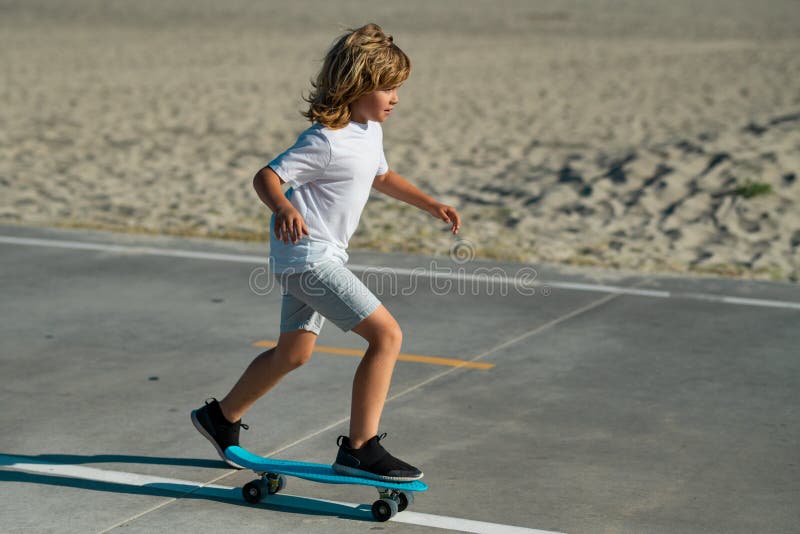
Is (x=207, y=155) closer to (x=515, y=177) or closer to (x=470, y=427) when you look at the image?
→ (x=515, y=177)

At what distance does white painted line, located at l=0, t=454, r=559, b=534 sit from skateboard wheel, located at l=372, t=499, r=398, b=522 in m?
0.07

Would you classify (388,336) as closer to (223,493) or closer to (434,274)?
(223,493)

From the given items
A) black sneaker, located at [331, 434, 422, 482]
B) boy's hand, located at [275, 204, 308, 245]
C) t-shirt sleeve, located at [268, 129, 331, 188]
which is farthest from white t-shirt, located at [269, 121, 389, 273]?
black sneaker, located at [331, 434, 422, 482]

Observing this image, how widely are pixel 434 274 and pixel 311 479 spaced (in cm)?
504

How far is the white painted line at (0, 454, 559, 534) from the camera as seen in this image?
16.0 feet

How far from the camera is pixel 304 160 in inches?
189

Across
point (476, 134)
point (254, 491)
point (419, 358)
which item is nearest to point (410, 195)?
point (254, 491)

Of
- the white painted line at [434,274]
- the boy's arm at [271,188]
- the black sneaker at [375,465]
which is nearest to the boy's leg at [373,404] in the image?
the black sneaker at [375,465]

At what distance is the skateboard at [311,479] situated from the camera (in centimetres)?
487

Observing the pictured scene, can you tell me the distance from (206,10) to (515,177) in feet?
98.3

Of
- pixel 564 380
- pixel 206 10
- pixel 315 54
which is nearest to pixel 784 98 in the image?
pixel 315 54

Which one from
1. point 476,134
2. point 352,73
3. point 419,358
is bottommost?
point 419,358

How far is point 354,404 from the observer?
4938mm

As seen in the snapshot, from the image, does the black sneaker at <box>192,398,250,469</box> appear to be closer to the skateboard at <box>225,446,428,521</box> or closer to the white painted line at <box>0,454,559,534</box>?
the skateboard at <box>225,446,428,521</box>
